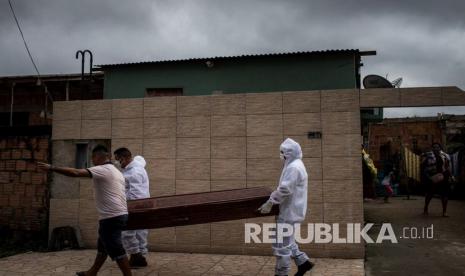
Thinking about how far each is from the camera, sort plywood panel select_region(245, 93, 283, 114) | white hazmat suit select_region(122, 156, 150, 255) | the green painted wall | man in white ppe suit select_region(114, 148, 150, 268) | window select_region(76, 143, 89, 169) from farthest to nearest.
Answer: the green painted wall < window select_region(76, 143, 89, 169) < plywood panel select_region(245, 93, 283, 114) < white hazmat suit select_region(122, 156, 150, 255) < man in white ppe suit select_region(114, 148, 150, 268)

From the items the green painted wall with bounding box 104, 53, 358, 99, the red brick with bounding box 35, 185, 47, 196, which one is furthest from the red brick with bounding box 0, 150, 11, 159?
the green painted wall with bounding box 104, 53, 358, 99

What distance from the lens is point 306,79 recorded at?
511 inches

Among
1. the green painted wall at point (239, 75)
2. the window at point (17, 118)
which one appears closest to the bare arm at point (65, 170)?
the green painted wall at point (239, 75)

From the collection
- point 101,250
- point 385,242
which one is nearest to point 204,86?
point 385,242

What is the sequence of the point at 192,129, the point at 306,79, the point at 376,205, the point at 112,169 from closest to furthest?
1. the point at 112,169
2. the point at 192,129
3. the point at 376,205
4. the point at 306,79

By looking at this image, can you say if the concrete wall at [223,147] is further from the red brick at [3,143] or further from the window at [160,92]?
the window at [160,92]

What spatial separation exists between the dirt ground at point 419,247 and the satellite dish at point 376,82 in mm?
2705

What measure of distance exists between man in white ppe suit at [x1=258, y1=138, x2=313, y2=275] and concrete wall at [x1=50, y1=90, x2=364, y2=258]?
1.43 metres

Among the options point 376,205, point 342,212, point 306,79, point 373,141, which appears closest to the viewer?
point 342,212

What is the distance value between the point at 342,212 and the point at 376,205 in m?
5.62

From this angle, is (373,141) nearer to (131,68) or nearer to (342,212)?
(131,68)

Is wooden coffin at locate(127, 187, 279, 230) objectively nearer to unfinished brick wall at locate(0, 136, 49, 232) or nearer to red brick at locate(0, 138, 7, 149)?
unfinished brick wall at locate(0, 136, 49, 232)

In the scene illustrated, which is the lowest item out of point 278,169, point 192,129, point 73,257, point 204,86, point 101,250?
point 73,257

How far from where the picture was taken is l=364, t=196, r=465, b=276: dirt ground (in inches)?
219
